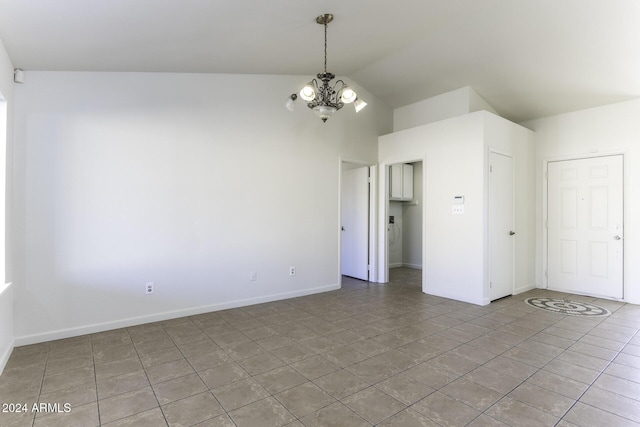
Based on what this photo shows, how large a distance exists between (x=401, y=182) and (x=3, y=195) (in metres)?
6.05

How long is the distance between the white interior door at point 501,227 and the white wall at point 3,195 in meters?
5.20

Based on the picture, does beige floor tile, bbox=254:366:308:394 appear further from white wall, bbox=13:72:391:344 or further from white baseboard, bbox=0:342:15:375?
white baseboard, bbox=0:342:15:375

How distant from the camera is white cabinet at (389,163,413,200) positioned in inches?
263

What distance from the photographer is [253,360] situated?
2734 mm

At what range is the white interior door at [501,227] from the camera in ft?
14.7

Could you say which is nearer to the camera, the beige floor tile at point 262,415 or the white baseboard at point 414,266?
the beige floor tile at point 262,415

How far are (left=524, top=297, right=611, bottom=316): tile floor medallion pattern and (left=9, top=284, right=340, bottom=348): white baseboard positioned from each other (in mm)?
3086

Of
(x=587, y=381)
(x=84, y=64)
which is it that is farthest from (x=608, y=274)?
(x=84, y=64)

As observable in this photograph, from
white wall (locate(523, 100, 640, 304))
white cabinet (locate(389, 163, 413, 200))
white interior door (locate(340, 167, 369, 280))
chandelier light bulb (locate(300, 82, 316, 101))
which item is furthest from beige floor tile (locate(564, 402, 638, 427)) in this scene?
white cabinet (locate(389, 163, 413, 200))

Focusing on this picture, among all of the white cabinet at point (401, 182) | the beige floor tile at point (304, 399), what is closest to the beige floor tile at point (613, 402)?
the beige floor tile at point (304, 399)

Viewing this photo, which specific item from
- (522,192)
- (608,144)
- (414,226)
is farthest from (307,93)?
(414,226)

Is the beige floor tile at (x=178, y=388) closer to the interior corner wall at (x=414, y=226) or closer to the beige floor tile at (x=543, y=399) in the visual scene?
the beige floor tile at (x=543, y=399)

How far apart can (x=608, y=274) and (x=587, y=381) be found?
3.15m

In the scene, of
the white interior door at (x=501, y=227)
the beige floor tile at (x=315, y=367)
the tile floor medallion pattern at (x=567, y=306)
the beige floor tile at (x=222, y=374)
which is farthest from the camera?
the white interior door at (x=501, y=227)
